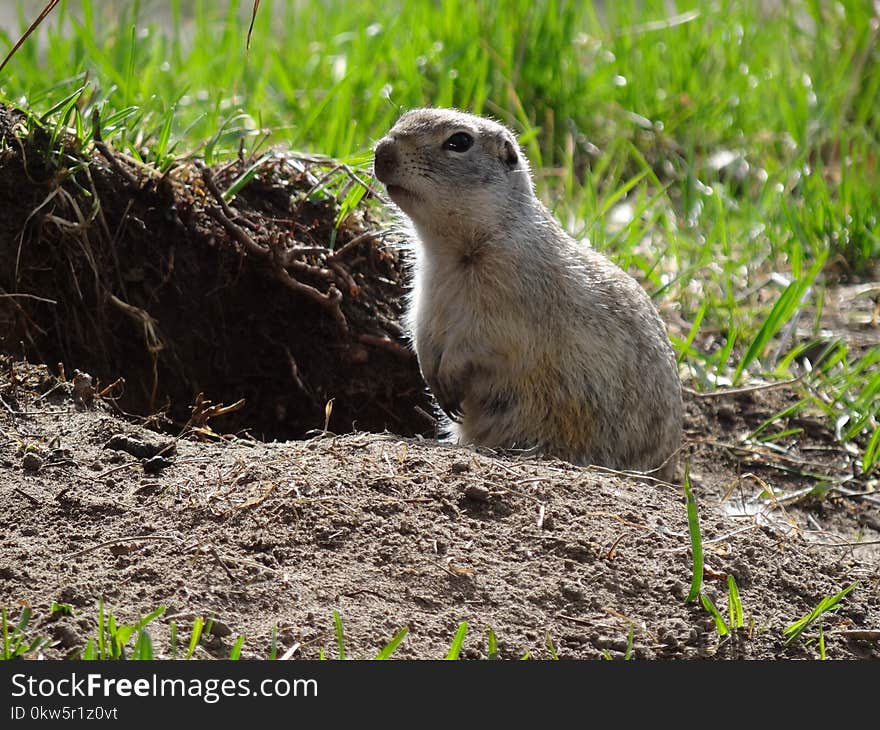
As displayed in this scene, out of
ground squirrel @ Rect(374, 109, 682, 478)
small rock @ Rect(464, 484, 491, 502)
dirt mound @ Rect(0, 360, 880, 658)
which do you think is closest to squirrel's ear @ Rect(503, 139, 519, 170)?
ground squirrel @ Rect(374, 109, 682, 478)

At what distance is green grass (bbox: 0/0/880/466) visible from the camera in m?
5.05

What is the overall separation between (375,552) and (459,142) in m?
1.66

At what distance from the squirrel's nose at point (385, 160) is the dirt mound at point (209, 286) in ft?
2.25

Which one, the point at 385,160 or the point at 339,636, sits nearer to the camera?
the point at 339,636

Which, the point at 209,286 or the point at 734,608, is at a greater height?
the point at 209,286

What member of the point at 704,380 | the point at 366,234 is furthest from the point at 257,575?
the point at 704,380

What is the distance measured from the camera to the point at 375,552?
2.97m

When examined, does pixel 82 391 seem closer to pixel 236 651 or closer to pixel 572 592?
pixel 236 651

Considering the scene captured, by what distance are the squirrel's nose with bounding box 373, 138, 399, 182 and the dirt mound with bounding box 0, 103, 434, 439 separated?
2.25 feet

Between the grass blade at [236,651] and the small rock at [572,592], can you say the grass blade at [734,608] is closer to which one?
the small rock at [572,592]

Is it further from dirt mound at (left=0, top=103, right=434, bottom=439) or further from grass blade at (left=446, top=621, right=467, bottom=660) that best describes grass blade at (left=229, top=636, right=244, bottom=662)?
dirt mound at (left=0, top=103, right=434, bottom=439)

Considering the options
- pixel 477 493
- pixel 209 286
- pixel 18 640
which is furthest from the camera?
pixel 209 286

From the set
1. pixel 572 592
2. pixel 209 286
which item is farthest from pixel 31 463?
pixel 209 286

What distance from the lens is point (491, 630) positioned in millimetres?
2746
